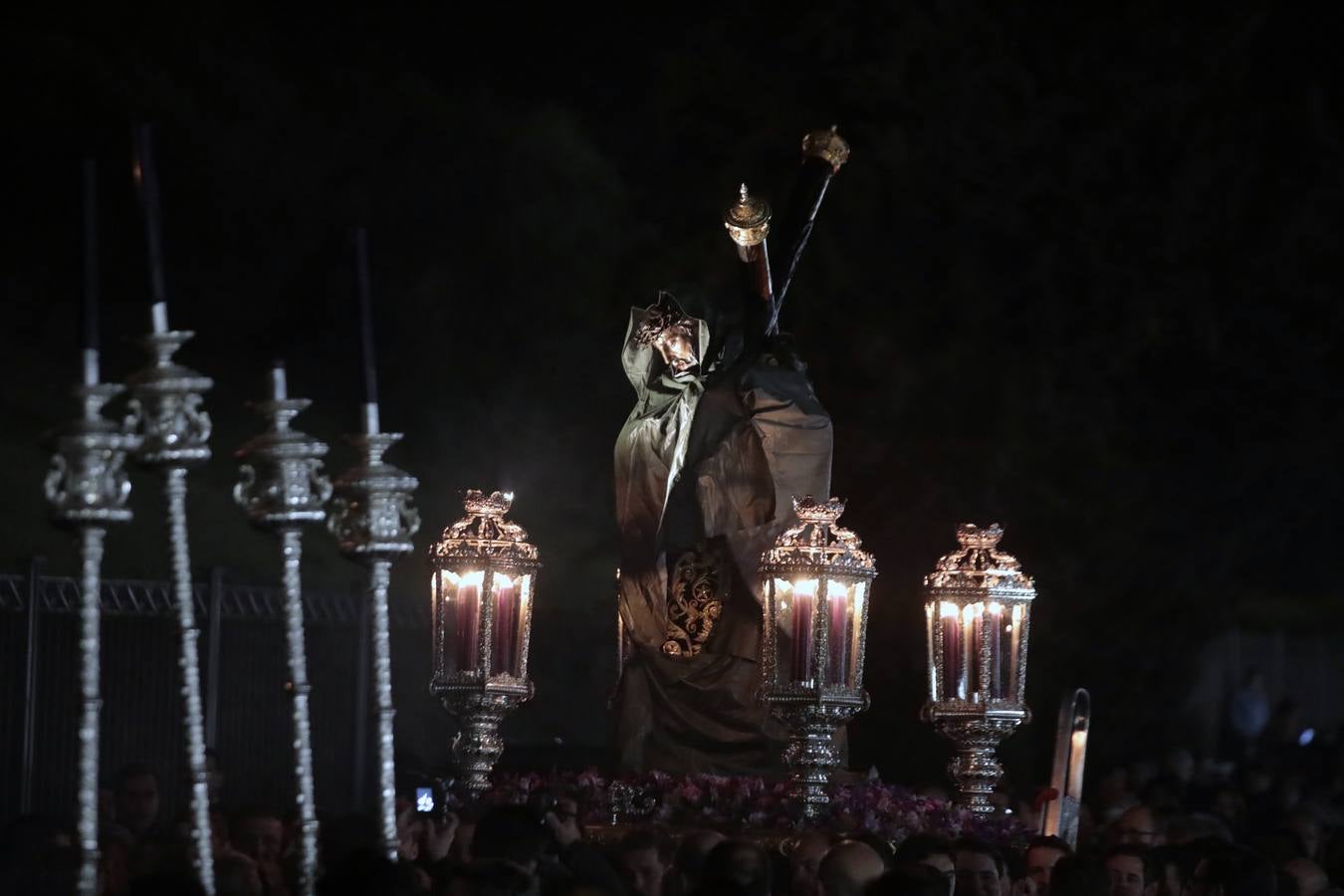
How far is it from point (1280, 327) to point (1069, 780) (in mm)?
7981

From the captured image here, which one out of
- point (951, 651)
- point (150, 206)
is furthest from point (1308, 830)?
point (150, 206)

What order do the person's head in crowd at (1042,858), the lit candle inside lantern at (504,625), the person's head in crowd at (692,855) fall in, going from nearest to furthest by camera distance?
the person's head in crowd at (692,855)
the person's head in crowd at (1042,858)
the lit candle inside lantern at (504,625)

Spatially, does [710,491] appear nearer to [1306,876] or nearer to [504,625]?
[504,625]

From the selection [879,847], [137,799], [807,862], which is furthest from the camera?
[137,799]

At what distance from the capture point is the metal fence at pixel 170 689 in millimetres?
12914

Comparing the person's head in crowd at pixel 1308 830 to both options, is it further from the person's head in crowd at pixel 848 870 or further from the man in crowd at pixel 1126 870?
the person's head in crowd at pixel 848 870

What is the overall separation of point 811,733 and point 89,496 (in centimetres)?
527

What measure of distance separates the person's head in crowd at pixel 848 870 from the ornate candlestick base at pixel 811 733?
2884 millimetres

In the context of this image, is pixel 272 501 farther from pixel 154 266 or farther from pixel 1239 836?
pixel 1239 836

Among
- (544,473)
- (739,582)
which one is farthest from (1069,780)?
(544,473)

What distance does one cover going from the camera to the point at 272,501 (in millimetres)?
6219

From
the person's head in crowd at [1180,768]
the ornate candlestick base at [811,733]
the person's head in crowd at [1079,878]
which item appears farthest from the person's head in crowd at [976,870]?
the person's head in crowd at [1180,768]

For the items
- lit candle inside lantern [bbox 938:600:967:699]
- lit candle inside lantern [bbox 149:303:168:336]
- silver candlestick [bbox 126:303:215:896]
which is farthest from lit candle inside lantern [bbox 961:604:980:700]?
lit candle inside lantern [bbox 149:303:168:336]

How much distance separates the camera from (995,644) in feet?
36.6
